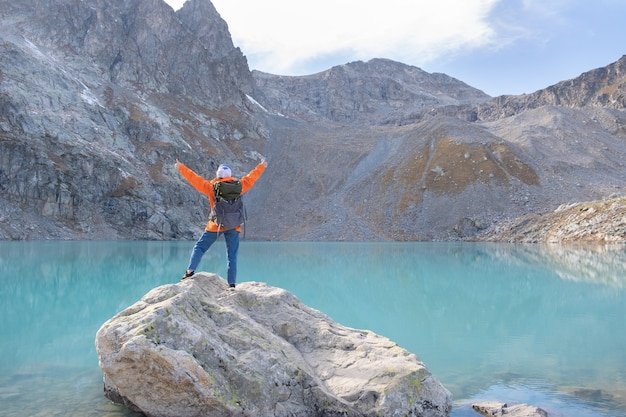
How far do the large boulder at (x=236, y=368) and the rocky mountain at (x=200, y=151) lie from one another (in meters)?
65.4

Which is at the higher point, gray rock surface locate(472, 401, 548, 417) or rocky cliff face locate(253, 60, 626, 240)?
rocky cliff face locate(253, 60, 626, 240)

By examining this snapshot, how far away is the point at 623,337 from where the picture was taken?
13.7 meters

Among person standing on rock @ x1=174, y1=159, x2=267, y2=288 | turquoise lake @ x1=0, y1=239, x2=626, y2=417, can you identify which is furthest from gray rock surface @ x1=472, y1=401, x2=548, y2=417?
person standing on rock @ x1=174, y1=159, x2=267, y2=288

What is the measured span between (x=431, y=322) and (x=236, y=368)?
1015 cm

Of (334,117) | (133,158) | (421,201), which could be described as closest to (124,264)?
(133,158)

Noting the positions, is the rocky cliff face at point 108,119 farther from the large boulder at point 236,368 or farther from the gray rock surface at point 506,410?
the gray rock surface at point 506,410

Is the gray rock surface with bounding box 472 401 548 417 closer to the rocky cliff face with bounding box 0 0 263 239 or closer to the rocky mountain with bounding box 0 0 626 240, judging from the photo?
the rocky mountain with bounding box 0 0 626 240

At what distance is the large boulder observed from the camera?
666 centimetres

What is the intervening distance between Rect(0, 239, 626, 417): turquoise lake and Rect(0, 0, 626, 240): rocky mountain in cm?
4424

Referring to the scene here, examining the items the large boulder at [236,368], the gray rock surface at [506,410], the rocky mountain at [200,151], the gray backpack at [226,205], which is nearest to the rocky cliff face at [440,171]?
the rocky mountain at [200,151]

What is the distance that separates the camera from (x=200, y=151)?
3634 inches

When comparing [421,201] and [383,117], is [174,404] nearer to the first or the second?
[421,201]

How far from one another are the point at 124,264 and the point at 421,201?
194ft

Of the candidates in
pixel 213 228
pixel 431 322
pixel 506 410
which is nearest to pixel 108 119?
pixel 431 322
